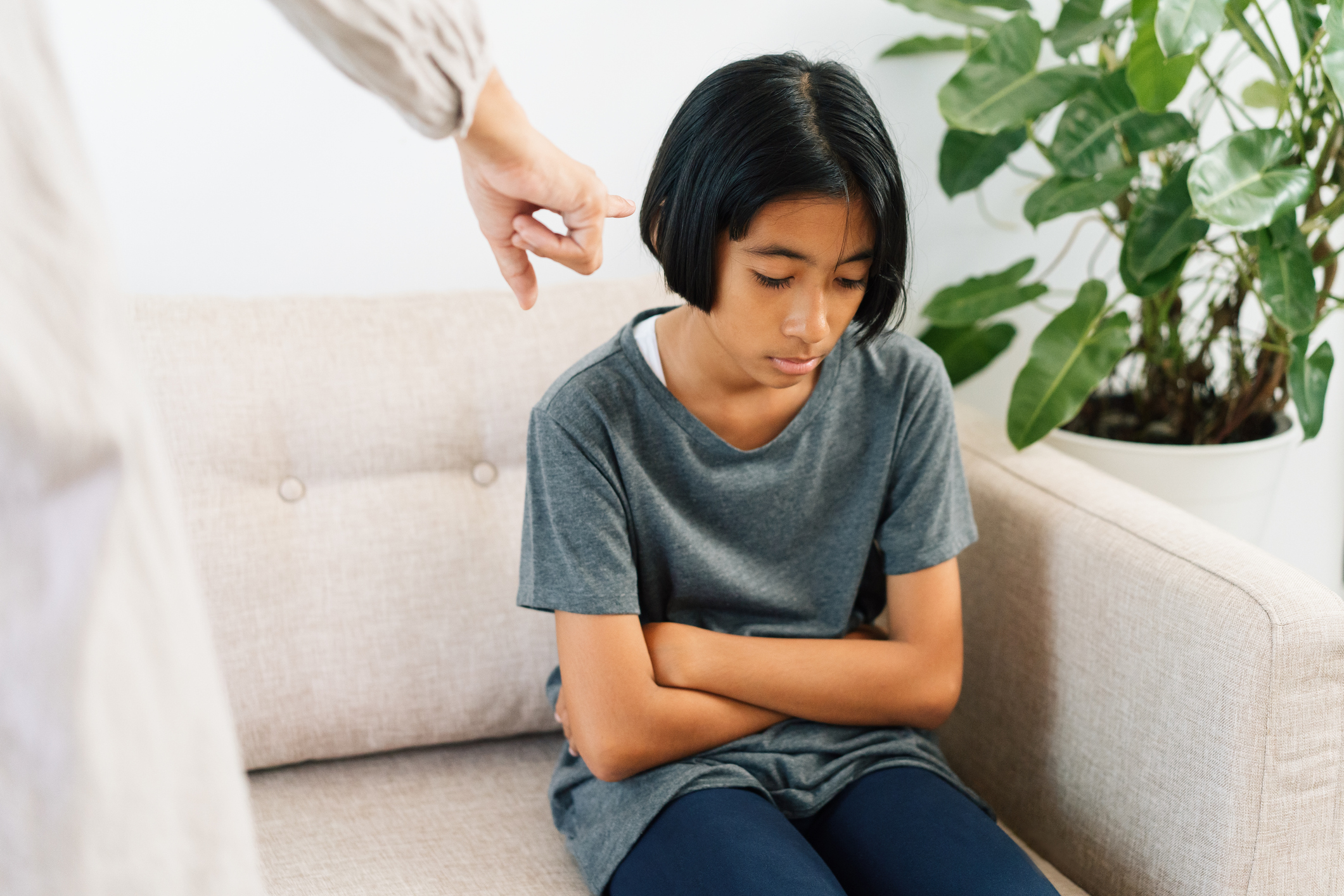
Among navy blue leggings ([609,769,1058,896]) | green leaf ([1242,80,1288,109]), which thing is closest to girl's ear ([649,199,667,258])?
navy blue leggings ([609,769,1058,896])

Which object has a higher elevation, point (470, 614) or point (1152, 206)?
point (1152, 206)

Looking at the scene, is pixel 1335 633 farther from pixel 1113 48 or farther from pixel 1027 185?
pixel 1027 185

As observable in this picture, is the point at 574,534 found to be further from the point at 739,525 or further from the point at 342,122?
the point at 342,122

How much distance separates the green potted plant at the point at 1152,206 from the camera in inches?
48.6

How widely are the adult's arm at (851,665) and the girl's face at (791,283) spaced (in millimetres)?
274

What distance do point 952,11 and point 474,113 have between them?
1.11 metres

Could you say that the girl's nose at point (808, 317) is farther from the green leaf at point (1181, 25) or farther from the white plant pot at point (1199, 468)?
the white plant pot at point (1199, 468)

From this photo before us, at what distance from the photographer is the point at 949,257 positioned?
1.82m

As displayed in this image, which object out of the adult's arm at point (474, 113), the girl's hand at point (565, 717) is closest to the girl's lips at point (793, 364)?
A: the adult's arm at point (474, 113)

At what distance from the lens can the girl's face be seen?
918 mm

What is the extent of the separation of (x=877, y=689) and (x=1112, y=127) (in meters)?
0.85

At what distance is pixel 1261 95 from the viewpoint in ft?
5.26

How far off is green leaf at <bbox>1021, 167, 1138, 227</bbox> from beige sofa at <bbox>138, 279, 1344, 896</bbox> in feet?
1.07

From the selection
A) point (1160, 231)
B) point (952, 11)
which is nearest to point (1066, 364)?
point (1160, 231)
